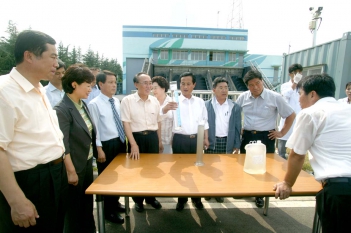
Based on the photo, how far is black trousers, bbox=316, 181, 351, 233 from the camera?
1306 mm

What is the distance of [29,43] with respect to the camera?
4.06 feet

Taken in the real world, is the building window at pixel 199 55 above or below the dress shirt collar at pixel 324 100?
above

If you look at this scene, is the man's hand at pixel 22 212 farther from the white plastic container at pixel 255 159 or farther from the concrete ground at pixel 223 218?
the white plastic container at pixel 255 159

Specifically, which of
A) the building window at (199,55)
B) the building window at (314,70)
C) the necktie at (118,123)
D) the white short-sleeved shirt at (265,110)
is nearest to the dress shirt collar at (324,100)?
the white short-sleeved shirt at (265,110)

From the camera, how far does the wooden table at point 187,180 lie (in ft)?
4.72

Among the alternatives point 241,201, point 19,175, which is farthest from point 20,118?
point 241,201

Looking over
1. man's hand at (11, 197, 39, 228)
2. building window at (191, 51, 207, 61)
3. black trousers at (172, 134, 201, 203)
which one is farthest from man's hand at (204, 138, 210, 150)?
building window at (191, 51, 207, 61)

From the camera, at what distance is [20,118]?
1.16 m

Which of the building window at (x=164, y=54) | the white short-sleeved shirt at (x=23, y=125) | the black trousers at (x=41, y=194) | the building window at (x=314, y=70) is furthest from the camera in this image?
the building window at (x=164, y=54)

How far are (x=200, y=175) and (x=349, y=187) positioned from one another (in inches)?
39.5

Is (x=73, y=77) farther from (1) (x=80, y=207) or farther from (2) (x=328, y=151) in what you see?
(2) (x=328, y=151)

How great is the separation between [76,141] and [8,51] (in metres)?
28.0

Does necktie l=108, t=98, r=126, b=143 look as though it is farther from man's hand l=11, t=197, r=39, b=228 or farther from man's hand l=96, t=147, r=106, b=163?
man's hand l=11, t=197, r=39, b=228

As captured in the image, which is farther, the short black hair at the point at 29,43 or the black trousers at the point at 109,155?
the black trousers at the point at 109,155
